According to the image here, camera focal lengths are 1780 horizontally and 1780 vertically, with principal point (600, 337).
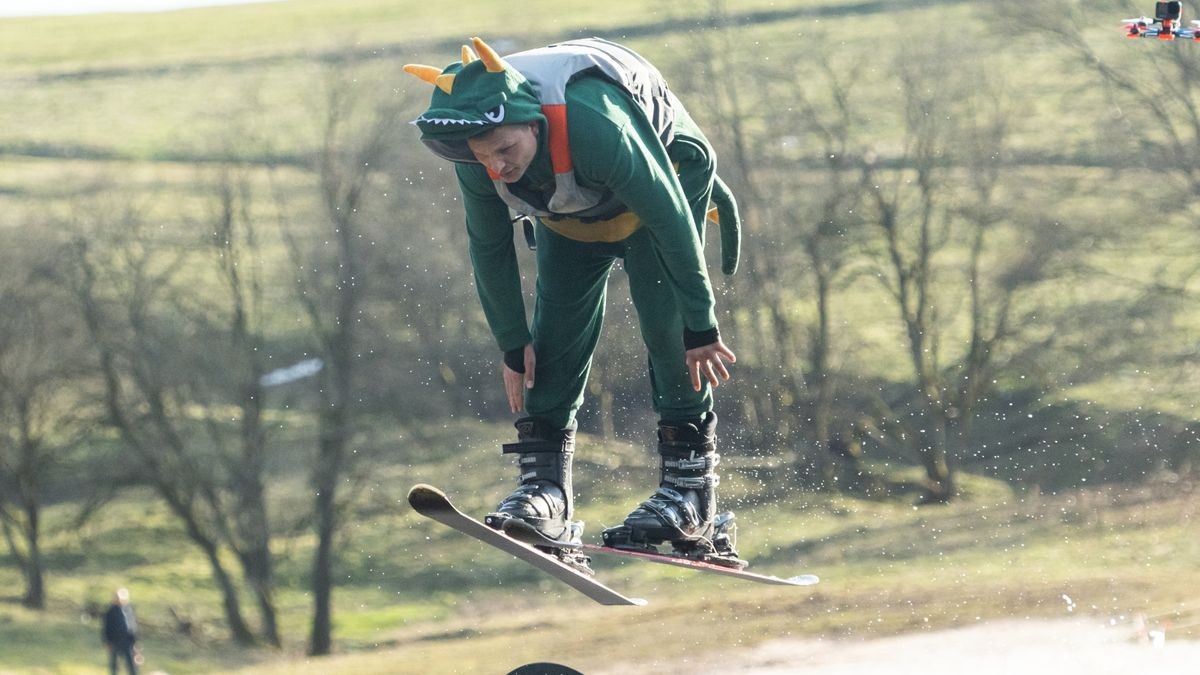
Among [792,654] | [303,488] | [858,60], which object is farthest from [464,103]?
[858,60]

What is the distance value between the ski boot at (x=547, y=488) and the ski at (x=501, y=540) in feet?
1.14

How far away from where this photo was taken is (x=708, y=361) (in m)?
8.14

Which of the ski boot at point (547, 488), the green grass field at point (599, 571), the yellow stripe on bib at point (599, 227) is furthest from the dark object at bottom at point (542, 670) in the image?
the green grass field at point (599, 571)

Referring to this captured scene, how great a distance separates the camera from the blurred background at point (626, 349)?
2909cm

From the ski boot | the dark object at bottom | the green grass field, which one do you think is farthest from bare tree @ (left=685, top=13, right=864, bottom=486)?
the dark object at bottom

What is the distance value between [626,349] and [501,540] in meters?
20.2

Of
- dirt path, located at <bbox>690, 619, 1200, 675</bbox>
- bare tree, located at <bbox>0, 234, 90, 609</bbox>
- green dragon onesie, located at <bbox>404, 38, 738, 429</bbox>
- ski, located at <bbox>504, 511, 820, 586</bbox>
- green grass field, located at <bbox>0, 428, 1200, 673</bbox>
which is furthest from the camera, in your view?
bare tree, located at <bbox>0, 234, 90, 609</bbox>

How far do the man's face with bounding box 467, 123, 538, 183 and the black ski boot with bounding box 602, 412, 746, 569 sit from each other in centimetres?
202

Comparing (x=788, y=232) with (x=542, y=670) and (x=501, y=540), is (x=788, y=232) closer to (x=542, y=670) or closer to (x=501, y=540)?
(x=501, y=540)

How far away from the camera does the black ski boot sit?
29.3ft

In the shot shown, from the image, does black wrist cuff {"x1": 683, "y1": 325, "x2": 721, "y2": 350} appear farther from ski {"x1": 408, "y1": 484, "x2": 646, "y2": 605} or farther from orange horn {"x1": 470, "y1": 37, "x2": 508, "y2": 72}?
orange horn {"x1": 470, "y1": 37, "x2": 508, "y2": 72}

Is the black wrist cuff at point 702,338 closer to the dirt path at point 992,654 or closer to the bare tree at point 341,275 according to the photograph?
the dirt path at point 992,654

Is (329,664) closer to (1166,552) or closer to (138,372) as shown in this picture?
(138,372)

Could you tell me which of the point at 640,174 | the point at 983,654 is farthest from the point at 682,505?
the point at 983,654
